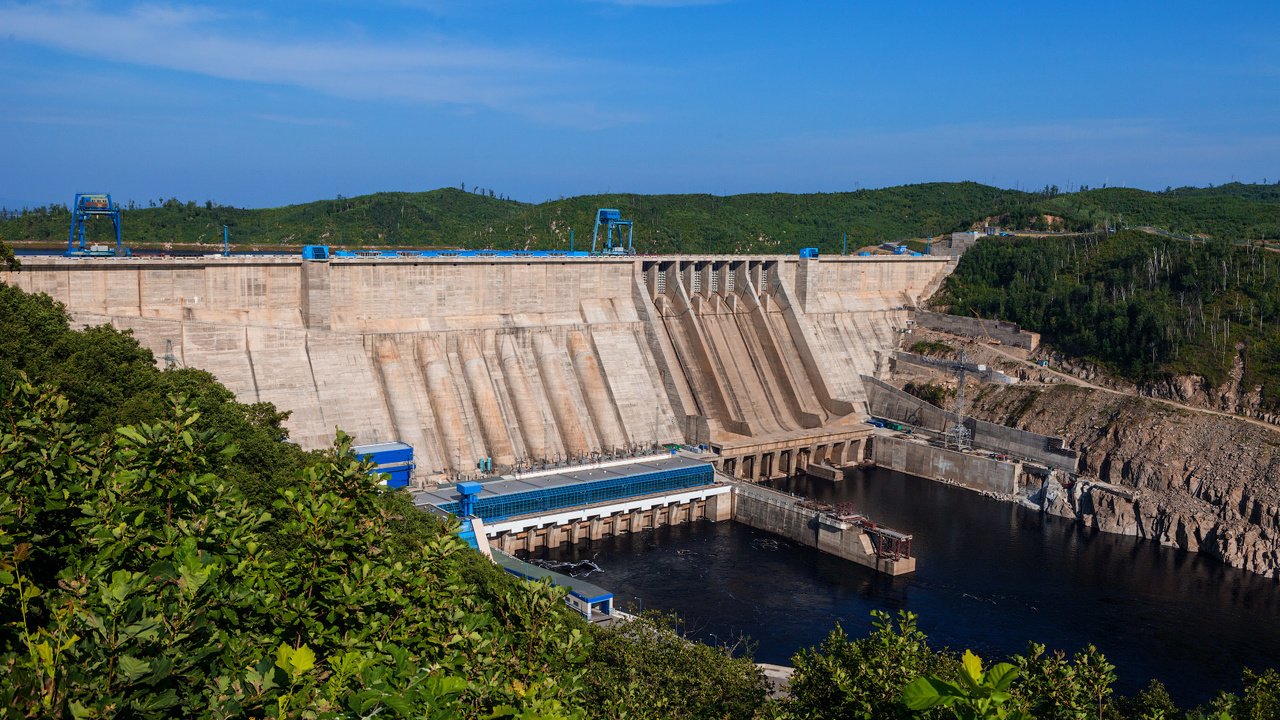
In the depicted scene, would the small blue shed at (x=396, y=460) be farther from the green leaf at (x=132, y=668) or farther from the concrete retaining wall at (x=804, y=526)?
the green leaf at (x=132, y=668)

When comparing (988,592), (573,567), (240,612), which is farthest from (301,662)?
(988,592)

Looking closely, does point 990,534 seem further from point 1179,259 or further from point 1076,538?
point 1179,259

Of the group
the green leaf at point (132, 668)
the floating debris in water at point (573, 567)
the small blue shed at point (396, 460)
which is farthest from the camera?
the small blue shed at point (396, 460)

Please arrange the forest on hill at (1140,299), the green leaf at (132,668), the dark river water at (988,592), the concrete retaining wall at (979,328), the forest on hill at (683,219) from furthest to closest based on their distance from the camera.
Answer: the forest on hill at (683,219) → the concrete retaining wall at (979,328) → the forest on hill at (1140,299) → the dark river water at (988,592) → the green leaf at (132,668)

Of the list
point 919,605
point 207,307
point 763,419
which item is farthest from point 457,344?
point 919,605

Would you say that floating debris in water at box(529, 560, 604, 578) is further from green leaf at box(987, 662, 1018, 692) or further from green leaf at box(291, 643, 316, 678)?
green leaf at box(291, 643, 316, 678)

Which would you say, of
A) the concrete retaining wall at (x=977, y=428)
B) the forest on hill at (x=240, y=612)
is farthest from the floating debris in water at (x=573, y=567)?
the concrete retaining wall at (x=977, y=428)

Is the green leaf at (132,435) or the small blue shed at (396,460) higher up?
the green leaf at (132,435)
